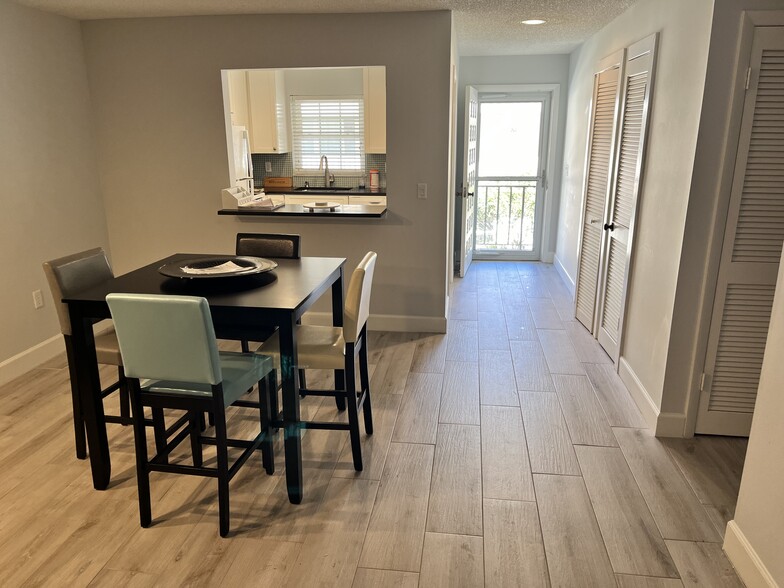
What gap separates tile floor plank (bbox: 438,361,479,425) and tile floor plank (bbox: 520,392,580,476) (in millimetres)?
287

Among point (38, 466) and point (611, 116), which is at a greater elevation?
point (611, 116)

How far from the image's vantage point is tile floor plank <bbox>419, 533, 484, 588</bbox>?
1988mm

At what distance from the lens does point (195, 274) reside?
2.46 meters

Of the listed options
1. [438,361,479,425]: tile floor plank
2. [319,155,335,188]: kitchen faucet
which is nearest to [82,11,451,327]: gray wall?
[438,361,479,425]: tile floor plank

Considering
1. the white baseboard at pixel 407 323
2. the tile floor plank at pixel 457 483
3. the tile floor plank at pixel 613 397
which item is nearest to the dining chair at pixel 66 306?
the tile floor plank at pixel 457 483

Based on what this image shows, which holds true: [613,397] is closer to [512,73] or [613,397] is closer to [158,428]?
[158,428]

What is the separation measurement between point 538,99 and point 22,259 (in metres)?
5.41

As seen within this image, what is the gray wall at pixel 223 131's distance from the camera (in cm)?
402

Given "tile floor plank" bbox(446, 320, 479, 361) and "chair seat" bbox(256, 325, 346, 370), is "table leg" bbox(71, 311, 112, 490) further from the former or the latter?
"tile floor plank" bbox(446, 320, 479, 361)

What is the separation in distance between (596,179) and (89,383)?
3.73 m

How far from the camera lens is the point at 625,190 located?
368 centimetres

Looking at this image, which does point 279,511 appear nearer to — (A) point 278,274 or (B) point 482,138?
(A) point 278,274

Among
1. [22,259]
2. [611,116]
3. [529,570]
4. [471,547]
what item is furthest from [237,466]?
[611,116]

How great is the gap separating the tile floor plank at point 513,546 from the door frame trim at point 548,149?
16.3ft
